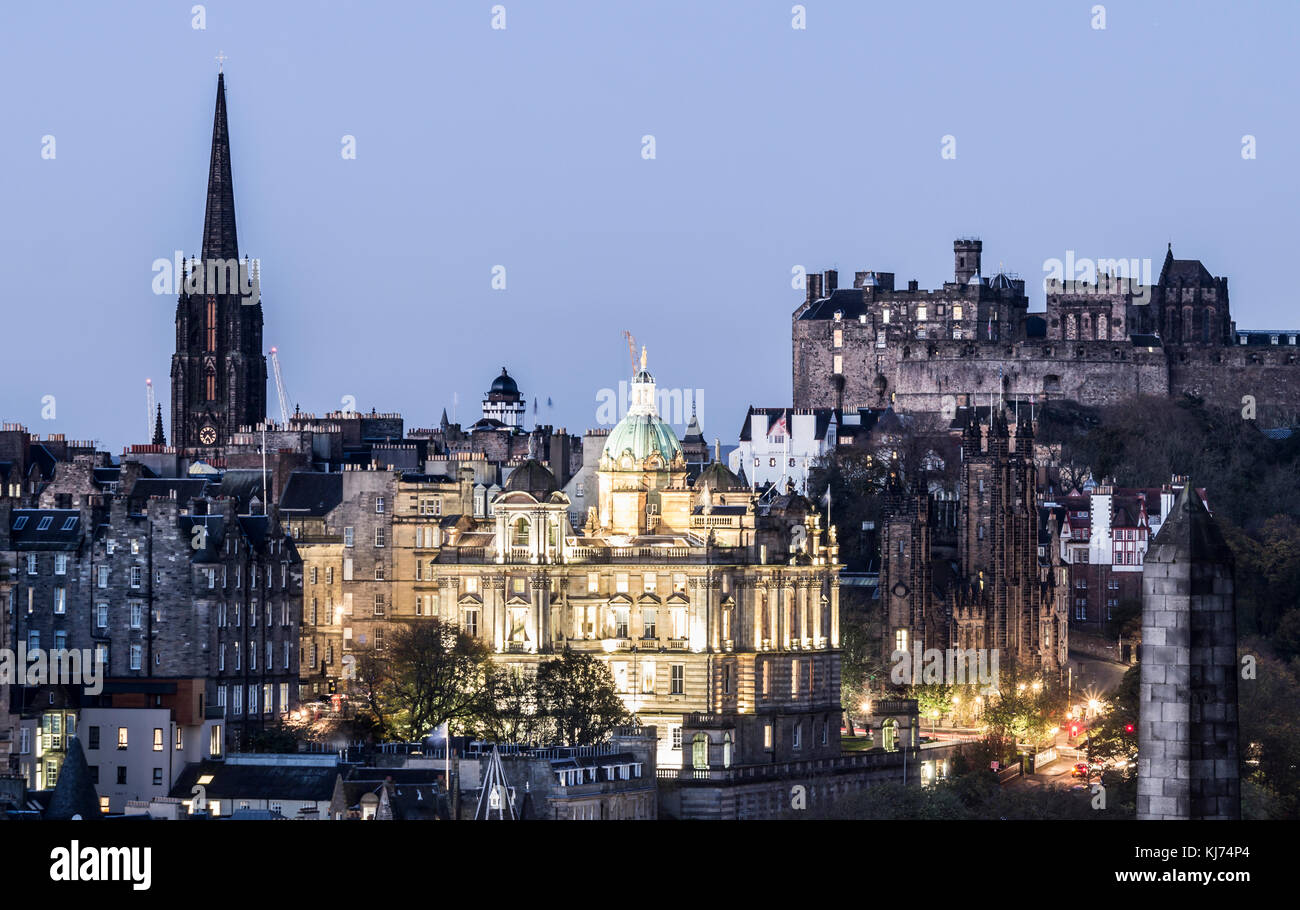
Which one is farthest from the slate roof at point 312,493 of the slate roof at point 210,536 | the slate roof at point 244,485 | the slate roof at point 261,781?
the slate roof at point 261,781

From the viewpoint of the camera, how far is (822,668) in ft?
376

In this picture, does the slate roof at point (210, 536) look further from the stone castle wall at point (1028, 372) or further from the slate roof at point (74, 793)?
the stone castle wall at point (1028, 372)

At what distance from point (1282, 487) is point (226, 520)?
7561 centimetres

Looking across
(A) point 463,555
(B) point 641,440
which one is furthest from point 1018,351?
(A) point 463,555

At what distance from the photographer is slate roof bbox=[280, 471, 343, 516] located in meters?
120

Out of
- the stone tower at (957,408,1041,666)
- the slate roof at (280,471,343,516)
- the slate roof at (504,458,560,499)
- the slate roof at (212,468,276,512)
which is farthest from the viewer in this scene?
the stone tower at (957,408,1041,666)

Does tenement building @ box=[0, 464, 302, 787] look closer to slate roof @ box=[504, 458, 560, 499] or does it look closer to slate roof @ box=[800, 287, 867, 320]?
slate roof @ box=[504, 458, 560, 499]

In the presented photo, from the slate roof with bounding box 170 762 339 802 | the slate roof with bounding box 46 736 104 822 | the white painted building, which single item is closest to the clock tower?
the white painted building

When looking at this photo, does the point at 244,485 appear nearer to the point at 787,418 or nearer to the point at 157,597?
the point at 157,597

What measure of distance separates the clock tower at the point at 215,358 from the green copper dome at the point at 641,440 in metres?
40.9

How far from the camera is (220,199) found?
162250 millimetres

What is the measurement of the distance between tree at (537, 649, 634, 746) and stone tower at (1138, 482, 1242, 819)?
→ 62753mm
